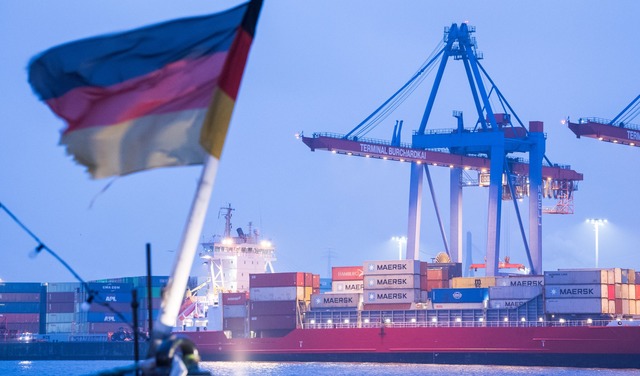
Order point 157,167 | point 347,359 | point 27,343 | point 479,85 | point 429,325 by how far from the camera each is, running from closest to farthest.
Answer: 1. point 157,167
2. point 429,325
3. point 347,359
4. point 479,85
5. point 27,343

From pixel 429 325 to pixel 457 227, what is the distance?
34.9ft

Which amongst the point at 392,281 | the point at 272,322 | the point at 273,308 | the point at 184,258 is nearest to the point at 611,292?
the point at 392,281

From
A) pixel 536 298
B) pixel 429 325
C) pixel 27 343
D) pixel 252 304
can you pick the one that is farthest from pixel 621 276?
pixel 27 343

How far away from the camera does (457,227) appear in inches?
2235

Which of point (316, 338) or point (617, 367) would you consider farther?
point (316, 338)

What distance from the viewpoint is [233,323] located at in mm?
52656

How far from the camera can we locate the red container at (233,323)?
52.4 m

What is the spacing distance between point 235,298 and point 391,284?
856 cm

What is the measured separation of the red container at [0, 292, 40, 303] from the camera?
245ft

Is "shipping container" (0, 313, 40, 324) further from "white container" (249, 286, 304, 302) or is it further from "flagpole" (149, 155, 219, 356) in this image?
"flagpole" (149, 155, 219, 356)

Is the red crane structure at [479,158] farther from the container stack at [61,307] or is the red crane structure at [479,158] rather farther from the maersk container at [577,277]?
the container stack at [61,307]

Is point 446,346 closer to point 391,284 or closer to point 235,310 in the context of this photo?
point 391,284

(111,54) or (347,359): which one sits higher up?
(111,54)

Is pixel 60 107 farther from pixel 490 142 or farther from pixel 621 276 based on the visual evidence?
pixel 490 142
